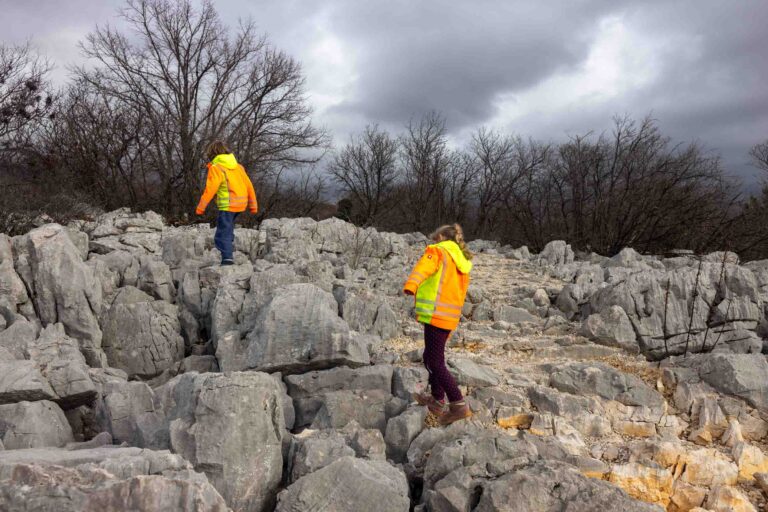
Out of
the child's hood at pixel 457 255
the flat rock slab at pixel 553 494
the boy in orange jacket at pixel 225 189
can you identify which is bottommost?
the flat rock slab at pixel 553 494

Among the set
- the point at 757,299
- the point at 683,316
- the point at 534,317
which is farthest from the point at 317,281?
the point at 757,299

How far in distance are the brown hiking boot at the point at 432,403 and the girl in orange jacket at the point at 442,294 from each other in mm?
38

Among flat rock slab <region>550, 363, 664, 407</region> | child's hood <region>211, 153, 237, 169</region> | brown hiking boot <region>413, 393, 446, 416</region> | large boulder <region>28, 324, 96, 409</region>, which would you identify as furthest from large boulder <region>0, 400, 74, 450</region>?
flat rock slab <region>550, 363, 664, 407</region>

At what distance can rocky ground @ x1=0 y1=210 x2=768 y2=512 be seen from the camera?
3789 millimetres

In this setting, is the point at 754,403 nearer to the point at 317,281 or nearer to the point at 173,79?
the point at 317,281

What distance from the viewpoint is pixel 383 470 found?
395cm

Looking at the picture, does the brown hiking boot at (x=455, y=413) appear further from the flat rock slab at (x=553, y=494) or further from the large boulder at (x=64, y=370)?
the large boulder at (x=64, y=370)

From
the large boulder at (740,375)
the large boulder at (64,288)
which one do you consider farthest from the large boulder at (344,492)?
the large boulder at (740,375)

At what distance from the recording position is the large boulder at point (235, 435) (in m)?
3.87

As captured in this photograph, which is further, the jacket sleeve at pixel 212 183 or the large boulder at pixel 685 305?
the jacket sleeve at pixel 212 183

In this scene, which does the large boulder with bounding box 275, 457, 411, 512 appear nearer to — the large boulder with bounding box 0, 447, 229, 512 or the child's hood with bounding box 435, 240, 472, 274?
the large boulder with bounding box 0, 447, 229, 512

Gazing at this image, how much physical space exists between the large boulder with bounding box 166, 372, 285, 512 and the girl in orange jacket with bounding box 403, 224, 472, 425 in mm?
1484

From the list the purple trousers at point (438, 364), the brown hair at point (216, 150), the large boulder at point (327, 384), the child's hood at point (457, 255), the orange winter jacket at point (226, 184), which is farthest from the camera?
the brown hair at point (216, 150)

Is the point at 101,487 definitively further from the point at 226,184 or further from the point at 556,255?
the point at 556,255
